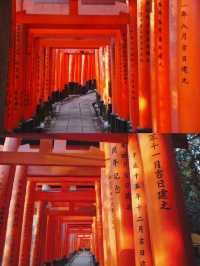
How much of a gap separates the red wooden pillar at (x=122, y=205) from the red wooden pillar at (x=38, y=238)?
9.88 metres

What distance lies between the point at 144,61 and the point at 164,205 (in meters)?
4.11

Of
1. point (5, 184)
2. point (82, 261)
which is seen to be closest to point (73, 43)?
point (5, 184)

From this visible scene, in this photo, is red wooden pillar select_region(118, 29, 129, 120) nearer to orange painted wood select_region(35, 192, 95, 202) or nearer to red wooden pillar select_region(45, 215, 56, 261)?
orange painted wood select_region(35, 192, 95, 202)

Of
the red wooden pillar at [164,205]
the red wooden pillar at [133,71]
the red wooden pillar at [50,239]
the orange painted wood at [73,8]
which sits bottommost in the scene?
the red wooden pillar at [164,205]

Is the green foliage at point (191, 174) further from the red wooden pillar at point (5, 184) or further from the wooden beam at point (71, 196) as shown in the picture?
the wooden beam at point (71, 196)

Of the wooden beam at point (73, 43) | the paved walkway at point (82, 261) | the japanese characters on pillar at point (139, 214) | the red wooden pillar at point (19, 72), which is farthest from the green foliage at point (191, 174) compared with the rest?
the paved walkway at point (82, 261)

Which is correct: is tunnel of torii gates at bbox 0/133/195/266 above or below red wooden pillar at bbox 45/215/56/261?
below

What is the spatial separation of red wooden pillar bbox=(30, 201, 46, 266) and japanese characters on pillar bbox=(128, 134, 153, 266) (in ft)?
35.7

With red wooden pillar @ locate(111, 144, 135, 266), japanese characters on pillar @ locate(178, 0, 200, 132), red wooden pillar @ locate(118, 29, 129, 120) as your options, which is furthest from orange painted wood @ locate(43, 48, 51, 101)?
japanese characters on pillar @ locate(178, 0, 200, 132)

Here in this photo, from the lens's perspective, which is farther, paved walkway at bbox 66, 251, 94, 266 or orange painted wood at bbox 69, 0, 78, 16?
paved walkway at bbox 66, 251, 94, 266

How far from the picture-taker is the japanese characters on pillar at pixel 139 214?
5066 millimetres

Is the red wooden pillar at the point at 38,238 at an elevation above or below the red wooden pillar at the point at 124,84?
below

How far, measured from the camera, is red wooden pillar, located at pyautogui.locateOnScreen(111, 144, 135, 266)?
5883mm

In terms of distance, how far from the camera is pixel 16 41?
11594 millimetres
